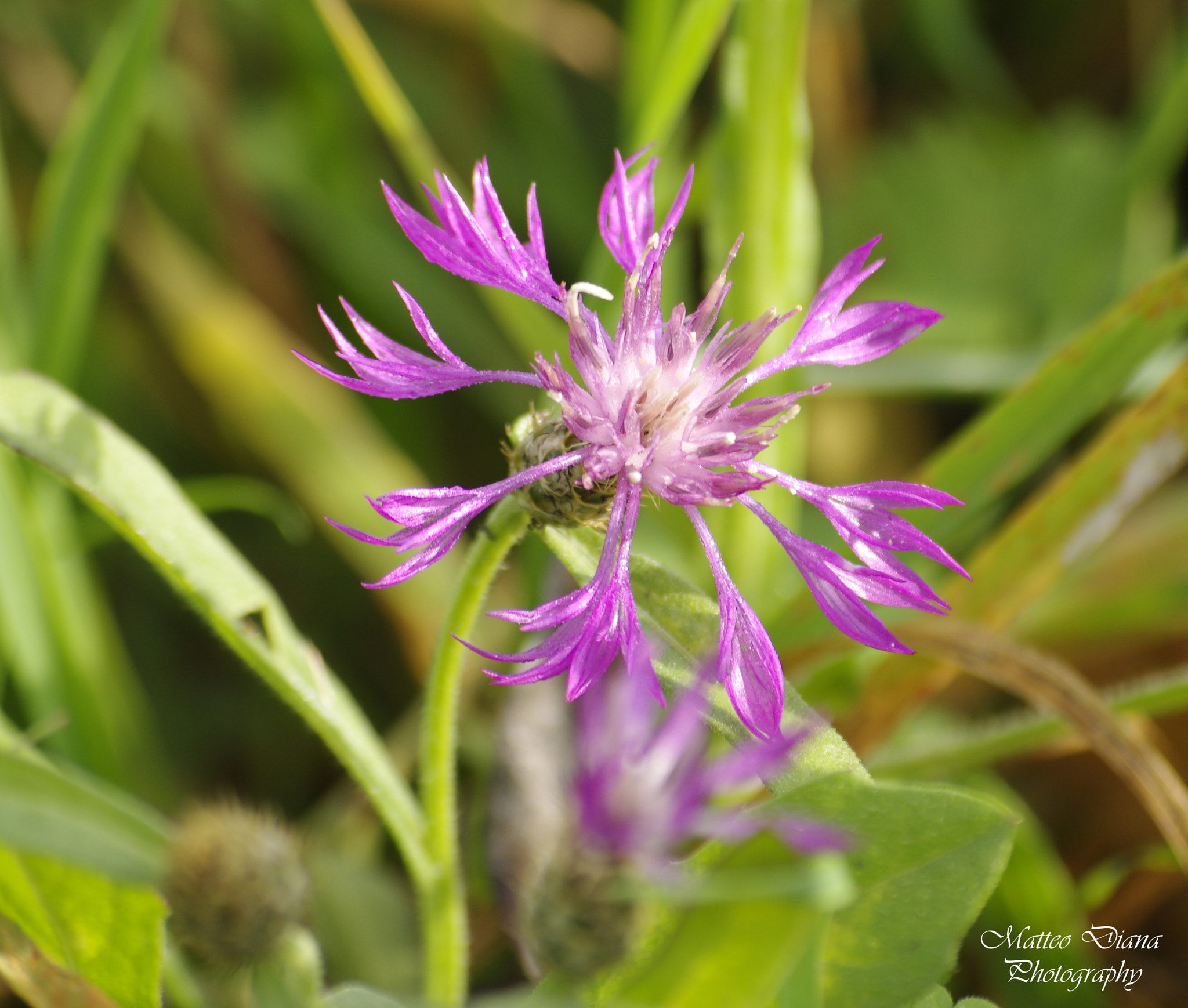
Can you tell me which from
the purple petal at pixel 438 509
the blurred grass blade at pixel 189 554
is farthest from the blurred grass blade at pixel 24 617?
the purple petal at pixel 438 509

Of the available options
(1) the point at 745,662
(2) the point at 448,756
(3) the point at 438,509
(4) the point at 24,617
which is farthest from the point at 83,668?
(1) the point at 745,662

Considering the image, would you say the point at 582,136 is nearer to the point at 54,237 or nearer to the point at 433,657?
the point at 54,237

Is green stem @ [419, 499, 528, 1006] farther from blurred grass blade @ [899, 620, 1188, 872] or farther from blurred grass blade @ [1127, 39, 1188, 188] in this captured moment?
blurred grass blade @ [1127, 39, 1188, 188]

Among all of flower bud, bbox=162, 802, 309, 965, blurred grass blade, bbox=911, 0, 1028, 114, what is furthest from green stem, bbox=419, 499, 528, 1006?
blurred grass blade, bbox=911, 0, 1028, 114

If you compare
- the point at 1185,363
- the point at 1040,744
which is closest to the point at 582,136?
the point at 1185,363

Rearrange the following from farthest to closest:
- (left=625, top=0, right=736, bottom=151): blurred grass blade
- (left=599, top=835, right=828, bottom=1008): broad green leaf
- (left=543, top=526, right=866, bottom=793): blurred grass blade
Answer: (left=625, top=0, right=736, bottom=151): blurred grass blade
(left=543, top=526, right=866, bottom=793): blurred grass blade
(left=599, top=835, right=828, bottom=1008): broad green leaf
